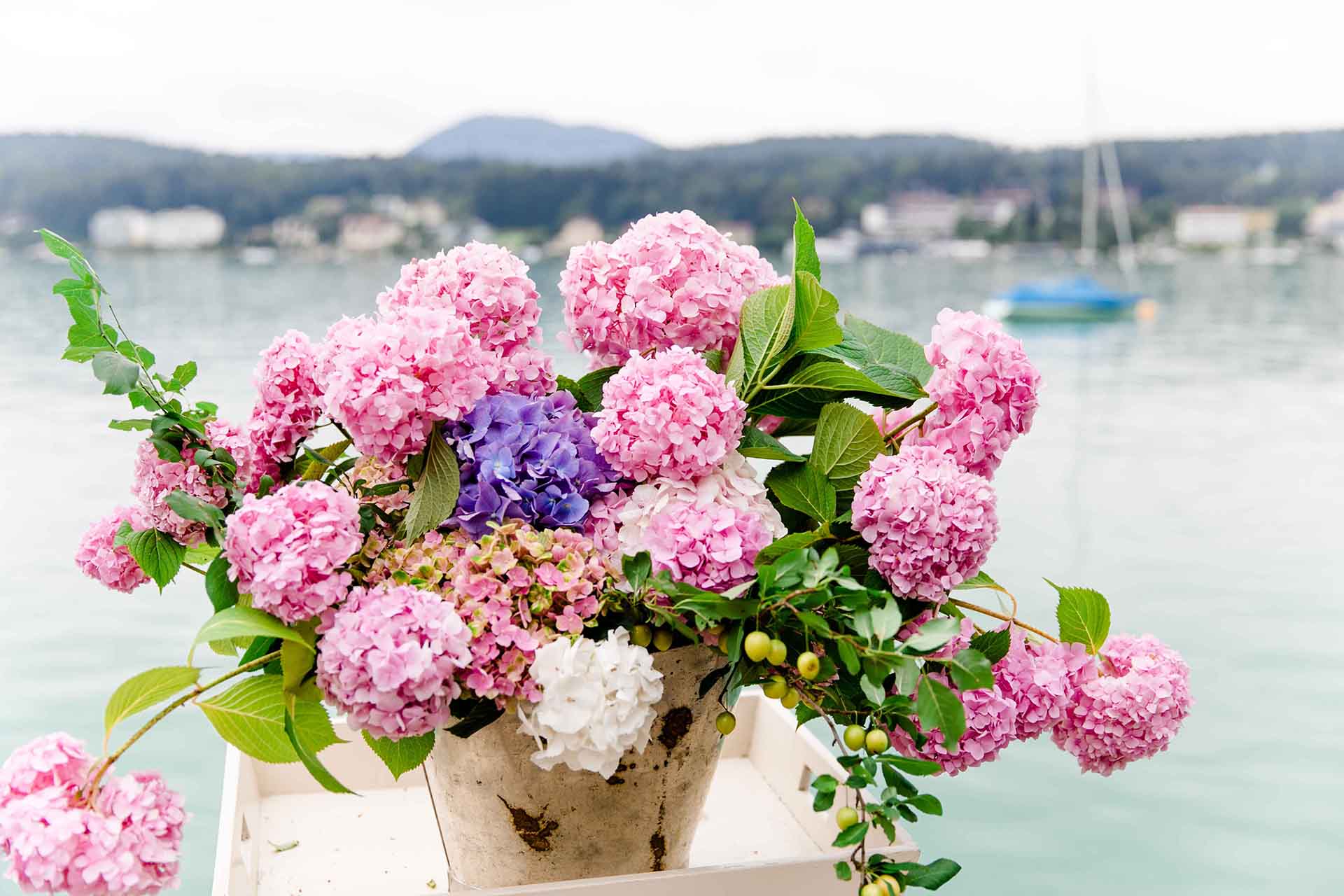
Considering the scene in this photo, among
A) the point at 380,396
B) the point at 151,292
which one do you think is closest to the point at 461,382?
the point at 380,396

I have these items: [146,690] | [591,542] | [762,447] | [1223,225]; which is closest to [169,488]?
[146,690]

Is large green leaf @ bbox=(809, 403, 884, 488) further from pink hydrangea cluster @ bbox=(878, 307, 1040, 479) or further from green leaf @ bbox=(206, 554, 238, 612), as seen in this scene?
green leaf @ bbox=(206, 554, 238, 612)

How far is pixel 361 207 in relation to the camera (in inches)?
546

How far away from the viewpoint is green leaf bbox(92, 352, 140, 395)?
2.27 feet

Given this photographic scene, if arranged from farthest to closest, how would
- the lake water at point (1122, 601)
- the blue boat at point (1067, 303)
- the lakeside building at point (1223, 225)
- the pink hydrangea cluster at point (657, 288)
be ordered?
the lakeside building at point (1223, 225)
the blue boat at point (1067, 303)
the lake water at point (1122, 601)
the pink hydrangea cluster at point (657, 288)

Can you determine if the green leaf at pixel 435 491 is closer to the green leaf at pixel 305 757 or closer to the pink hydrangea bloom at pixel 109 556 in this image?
the green leaf at pixel 305 757

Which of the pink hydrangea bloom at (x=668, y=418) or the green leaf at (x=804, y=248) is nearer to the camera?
the pink hydrangea bloom at (x=668, y=418)

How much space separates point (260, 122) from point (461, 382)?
51.2ft

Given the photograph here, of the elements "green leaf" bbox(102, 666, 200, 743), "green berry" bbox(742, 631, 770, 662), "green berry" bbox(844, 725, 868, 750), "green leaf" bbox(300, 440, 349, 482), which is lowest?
"green berry" bbox(844, 725, 868, 750)

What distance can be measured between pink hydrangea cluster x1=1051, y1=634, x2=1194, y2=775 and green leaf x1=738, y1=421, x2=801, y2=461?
251mm

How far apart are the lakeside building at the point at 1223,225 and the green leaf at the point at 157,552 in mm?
15879

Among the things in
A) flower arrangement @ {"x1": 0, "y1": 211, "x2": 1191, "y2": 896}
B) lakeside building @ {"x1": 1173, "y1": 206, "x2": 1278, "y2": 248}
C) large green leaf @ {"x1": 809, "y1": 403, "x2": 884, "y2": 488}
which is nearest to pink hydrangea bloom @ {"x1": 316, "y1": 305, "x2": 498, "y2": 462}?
flower arrangement @ {"x1": 0, "y1": 211, "x2": 1191, "y2": 896}

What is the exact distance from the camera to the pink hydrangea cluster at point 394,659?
1.98 ft

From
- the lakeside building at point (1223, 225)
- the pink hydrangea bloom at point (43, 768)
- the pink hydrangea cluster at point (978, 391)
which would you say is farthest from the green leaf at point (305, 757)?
the lakeside building at point (1223, 225)
